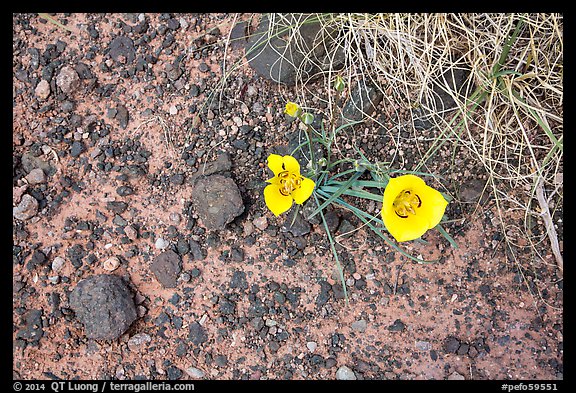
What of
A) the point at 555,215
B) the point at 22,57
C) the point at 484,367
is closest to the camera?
the point at 484,367

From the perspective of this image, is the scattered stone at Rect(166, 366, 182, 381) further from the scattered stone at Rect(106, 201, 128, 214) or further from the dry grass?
the dry grass

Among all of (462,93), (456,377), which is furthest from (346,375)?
(462,93)

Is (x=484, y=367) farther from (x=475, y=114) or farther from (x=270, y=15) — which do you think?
(x=270, y=15)

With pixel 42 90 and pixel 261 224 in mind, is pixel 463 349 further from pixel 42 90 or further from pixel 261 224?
pixel 42 90

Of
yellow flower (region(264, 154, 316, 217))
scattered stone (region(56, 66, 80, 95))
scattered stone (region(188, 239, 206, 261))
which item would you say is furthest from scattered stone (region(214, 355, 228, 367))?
scattered stone (region(56, 66, 80, 95))

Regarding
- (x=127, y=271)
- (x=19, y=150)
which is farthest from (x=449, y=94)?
(x=19, y=150)
